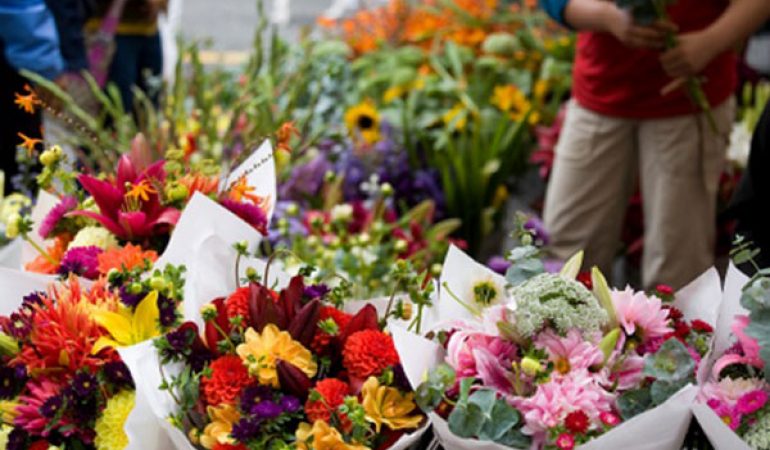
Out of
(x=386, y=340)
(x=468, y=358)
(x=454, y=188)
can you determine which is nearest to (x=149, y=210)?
(x=386, y=340)

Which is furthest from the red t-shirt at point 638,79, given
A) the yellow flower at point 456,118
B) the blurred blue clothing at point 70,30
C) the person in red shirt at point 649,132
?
the blurred blue clothing at point 70,30

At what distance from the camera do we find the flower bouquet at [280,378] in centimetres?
103

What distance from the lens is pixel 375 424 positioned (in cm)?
105

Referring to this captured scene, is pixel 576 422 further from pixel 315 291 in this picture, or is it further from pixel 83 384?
pixel 83 384

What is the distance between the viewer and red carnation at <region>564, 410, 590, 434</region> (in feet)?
3.17

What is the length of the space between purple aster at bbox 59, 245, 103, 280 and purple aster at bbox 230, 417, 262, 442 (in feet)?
1.20

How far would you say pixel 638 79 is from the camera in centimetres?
232

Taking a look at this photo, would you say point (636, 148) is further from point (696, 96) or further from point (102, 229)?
point (102, 229)

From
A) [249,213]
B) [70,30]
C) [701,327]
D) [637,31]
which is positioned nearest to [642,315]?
[701,327]

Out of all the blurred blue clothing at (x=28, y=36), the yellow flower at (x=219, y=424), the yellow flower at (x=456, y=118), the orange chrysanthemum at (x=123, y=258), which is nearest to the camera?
the yellow flower at (x=219, y=424)

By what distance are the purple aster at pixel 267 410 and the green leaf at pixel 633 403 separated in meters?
0.32

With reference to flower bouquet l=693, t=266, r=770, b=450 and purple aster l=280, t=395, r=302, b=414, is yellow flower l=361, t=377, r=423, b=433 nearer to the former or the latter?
purple aster l=280, t=395, r=302, b=414

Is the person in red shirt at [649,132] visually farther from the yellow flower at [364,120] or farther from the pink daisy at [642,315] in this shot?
the pink daisy at [642,315]

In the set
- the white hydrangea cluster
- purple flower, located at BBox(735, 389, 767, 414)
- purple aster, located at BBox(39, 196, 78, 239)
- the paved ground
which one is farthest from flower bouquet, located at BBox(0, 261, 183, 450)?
the paved ground
